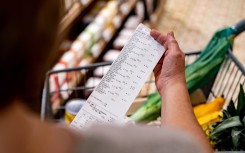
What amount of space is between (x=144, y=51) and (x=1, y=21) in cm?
63

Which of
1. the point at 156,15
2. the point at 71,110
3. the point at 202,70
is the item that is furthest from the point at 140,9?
the point at 71,110

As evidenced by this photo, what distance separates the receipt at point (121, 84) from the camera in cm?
85

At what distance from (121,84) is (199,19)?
279 centimetres

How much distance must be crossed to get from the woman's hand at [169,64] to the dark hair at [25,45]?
0.58m

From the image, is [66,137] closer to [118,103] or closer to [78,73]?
[118,103]

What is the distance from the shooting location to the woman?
0.32m

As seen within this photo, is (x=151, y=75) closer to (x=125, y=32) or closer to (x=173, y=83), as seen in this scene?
(x=173, y=83)

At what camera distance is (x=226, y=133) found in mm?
1169

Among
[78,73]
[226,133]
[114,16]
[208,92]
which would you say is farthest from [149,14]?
[226,133]

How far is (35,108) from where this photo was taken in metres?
0.39

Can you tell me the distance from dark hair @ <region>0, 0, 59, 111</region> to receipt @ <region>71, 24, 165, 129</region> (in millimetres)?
480

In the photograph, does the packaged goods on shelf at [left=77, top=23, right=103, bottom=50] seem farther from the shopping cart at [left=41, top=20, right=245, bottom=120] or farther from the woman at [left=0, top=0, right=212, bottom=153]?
the woman at [left=0, top=0, right=212, bottom=153]

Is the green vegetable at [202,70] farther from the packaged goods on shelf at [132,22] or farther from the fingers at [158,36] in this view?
the packaged goods on shelf at [132,22]

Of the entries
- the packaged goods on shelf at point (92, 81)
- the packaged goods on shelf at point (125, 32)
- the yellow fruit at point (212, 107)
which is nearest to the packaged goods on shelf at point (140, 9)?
the packaged goods on shelf at point (125, 32)
